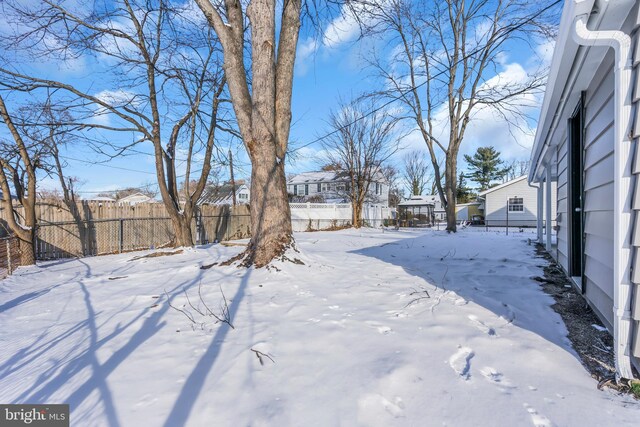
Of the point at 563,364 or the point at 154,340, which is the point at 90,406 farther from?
the point at 563,364

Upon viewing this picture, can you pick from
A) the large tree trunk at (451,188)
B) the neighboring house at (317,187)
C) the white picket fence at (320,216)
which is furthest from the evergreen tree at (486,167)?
the large tree trunk at (451,188)

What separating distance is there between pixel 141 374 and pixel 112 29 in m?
9.44

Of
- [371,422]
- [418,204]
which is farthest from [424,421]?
[418,204]

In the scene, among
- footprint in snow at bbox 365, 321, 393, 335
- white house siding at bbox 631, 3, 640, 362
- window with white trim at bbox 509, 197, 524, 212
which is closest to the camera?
white house siding at bbox 631, 3, 640, 362

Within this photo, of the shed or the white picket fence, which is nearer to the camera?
the white picket fence

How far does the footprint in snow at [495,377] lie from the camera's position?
1.70 m

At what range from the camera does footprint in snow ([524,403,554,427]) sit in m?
1.39

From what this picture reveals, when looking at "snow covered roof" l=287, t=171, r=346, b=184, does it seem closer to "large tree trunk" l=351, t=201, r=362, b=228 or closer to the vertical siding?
"large tree trunk" l=351, t=201, r=362, b=228

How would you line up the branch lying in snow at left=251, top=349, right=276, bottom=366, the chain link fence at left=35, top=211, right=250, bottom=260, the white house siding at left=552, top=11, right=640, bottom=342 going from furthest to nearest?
the chain link fence at left=35, top=211, right=250, bottom=260
the white house siding at left=552, top=11, right=640, bottom=342
the branch lying in snow at left=251, top=349, right=276, bottom=366

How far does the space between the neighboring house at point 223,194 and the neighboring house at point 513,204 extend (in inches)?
883

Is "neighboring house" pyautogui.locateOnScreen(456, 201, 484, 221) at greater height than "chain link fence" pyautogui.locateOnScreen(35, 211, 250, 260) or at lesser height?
greater

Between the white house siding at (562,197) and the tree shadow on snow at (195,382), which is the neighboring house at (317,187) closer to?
the white house siding at (562,197)

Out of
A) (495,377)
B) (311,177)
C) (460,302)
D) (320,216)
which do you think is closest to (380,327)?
(495,377)

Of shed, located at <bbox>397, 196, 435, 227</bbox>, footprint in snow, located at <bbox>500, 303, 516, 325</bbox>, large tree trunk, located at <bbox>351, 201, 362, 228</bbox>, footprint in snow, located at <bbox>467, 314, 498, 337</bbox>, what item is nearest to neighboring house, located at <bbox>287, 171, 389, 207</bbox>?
shed, located at <bbox>397, 196, 435, 227</bbox>
